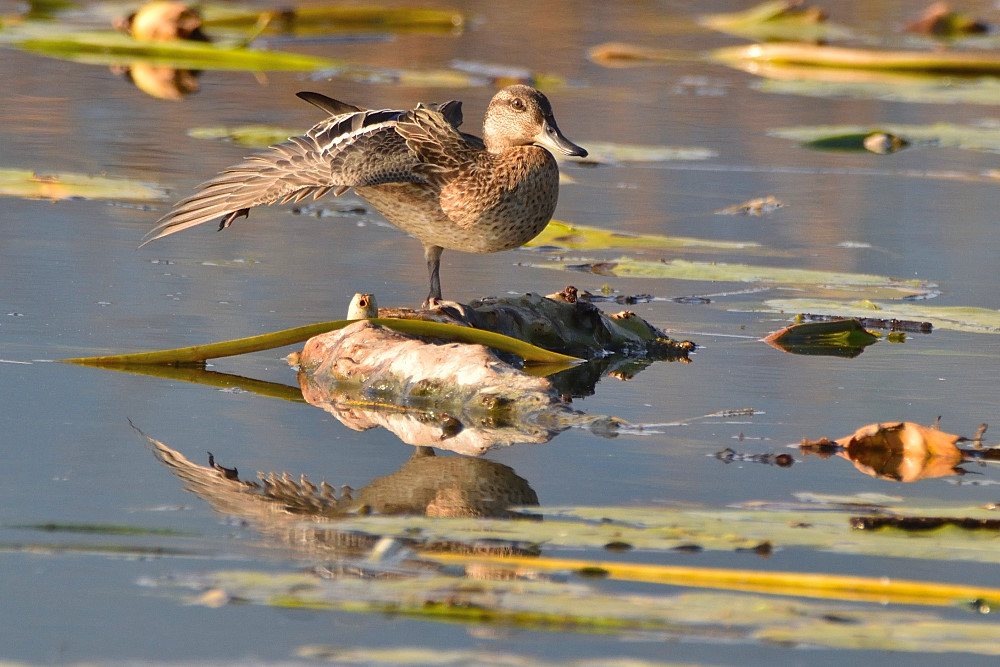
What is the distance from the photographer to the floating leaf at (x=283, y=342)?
4.25 metres

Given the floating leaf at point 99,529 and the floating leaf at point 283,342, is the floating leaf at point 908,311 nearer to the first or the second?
the floating leaf at point 283,342

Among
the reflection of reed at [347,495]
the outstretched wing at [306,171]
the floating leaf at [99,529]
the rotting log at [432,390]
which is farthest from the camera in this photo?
the outstretched wing at [306,171]

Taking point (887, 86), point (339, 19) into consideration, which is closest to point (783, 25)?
point (887, 86)

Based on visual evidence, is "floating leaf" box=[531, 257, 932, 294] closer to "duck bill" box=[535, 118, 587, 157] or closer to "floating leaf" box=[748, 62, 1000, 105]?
"duck bill" box=[535, 118, 587, 157]

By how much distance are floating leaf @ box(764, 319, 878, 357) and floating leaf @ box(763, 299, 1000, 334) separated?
32 centimetres

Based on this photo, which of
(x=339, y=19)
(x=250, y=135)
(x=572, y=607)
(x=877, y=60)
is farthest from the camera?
(x=339, y=19)

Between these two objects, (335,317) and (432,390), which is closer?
(432,390)

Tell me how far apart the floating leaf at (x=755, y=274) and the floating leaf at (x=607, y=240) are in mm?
209

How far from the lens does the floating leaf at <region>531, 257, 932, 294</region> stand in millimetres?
5742

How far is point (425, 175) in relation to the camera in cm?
519

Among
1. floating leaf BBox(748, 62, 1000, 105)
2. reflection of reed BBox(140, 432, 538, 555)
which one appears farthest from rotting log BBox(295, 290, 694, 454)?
floating leaf BBox(748, 62, 1000, 105)

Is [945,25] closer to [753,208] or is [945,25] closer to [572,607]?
[753,208]

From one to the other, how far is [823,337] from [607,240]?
1.44 metres

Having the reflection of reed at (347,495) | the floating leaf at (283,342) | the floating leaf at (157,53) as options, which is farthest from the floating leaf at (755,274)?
the floating leaf at (157,53)
